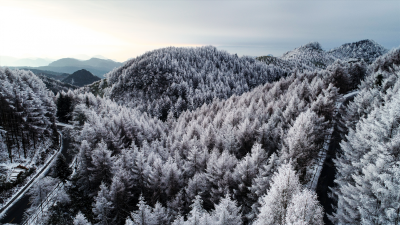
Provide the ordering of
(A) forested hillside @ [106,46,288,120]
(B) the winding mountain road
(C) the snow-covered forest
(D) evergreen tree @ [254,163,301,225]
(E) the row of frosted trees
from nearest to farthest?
1. (D) evergreen tree @ [254,163,301,225]
2. (C) the snow-covered forest
3. (B) the winding mountain road
4. (E) the row of frosted trees
5. (A) forested hillside @ [106,46,288,120]

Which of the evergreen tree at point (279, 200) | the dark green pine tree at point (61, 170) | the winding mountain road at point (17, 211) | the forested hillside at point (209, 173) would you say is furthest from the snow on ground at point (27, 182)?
the evergreen tree at point (279, 200)

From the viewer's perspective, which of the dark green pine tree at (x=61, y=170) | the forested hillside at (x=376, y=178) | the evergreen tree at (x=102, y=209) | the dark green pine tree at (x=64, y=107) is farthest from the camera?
the dark green pine tree at (x=64, y=107)

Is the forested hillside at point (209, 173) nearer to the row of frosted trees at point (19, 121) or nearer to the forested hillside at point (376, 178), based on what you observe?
the forested hillside at point (376, 178)

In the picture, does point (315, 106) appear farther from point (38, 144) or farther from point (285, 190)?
point (38, 144)

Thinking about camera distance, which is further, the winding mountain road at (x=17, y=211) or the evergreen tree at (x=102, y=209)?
the winding mountain road at (x=17, y=211)

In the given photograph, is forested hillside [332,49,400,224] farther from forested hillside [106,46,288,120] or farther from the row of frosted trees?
forested hillside [106,46,288,120]

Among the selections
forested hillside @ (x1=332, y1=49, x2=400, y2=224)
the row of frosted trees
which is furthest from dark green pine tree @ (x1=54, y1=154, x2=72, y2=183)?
forested hillside @ (x1=332, y1=49, x2=400, y2=224)

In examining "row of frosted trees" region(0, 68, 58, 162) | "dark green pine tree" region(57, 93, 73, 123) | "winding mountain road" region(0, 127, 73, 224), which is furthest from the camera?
"dark green pine tree" region(57, 93, 73, 123)

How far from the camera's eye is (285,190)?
1292cm

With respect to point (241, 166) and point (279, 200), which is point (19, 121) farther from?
point (279, 200)

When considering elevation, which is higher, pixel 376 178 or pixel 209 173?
pixel 376 178

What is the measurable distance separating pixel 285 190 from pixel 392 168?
30.7 feet

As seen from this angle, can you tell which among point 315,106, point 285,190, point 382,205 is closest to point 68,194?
point 285,190

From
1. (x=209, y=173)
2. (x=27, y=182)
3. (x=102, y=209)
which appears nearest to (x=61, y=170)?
(x=27, y=182)
